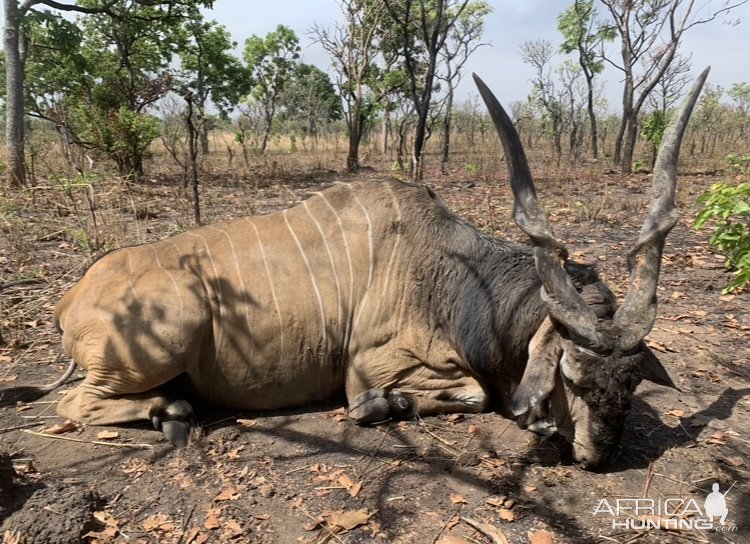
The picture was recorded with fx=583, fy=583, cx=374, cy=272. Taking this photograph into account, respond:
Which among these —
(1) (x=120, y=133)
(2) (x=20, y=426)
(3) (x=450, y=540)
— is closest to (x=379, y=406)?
(3) (x=450, y=540)

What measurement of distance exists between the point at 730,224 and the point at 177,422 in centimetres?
524

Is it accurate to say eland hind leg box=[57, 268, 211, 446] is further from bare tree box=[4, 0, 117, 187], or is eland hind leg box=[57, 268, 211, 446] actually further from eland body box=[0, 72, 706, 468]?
bare tree box=[4, 0, 117, 187]

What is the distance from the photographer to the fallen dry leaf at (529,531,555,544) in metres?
2.45

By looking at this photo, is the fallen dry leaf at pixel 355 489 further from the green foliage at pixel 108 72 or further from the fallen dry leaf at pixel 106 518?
the green foliage at pixel 108 72

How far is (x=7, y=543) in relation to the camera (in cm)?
239

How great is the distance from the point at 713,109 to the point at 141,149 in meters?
27.8

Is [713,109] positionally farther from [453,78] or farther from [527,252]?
[527,252]

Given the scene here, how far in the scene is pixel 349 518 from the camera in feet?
8.66

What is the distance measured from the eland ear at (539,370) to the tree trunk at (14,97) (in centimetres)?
1034

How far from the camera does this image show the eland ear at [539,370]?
9.01 feet

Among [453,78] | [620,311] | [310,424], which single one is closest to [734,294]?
[620,311]

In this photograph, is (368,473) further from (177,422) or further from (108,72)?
(108,72)

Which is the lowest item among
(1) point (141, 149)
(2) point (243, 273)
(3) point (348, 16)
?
(2) point (243, 273)

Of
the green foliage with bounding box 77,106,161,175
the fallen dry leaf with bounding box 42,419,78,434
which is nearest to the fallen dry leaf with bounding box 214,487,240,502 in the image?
the fallen dry leaf with bounding box 42,419,78,434
